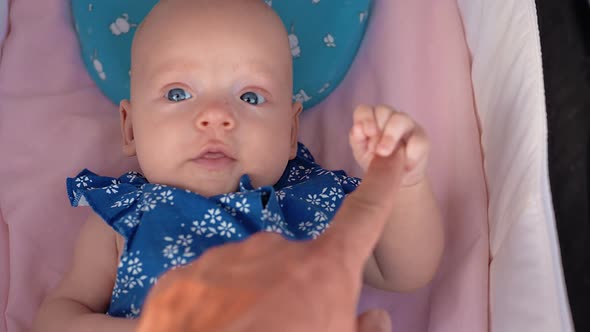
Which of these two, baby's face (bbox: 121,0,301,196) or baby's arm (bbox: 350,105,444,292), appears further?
baby's face (bbox: 121,0,301,196)

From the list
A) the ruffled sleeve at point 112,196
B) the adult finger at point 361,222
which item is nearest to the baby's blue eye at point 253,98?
the ruffled sleeve at point 112,196

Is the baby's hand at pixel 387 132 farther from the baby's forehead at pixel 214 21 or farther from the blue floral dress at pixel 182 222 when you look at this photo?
the baby's forehead at pixel 214 21

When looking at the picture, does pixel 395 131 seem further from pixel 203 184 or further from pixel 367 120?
pixel 203 184

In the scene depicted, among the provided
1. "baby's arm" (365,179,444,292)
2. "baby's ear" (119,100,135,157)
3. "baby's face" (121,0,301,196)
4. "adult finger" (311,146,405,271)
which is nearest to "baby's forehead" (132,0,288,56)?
"baby's face" (121,0,301,196)

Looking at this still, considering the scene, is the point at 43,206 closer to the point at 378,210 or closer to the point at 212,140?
the point at 212,140

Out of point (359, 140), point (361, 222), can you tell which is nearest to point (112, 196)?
point (359, 140)

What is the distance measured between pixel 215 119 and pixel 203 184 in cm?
10

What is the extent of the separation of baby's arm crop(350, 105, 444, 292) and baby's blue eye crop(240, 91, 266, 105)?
0.71 ft

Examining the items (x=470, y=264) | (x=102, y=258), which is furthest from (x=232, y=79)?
(x=470, y=264)

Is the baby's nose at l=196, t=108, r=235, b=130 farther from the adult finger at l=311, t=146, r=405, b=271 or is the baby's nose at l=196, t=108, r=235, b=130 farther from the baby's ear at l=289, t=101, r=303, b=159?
the adult finger at l=311, t=146, r=405, b=271

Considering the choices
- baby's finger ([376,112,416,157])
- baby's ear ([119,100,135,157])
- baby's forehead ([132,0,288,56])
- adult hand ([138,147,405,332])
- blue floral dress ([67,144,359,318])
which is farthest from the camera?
baby's ear ([119,100,135,157])

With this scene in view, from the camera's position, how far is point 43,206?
1131 mm

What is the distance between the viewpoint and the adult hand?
41 centimetres

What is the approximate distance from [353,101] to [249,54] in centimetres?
35
